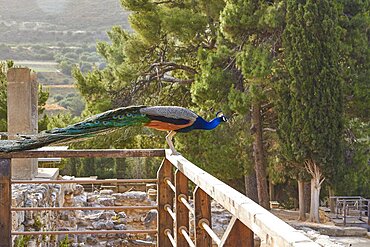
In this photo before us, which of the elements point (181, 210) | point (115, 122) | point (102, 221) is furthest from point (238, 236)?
point (102, 221)

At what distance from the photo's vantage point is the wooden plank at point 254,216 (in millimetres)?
1398

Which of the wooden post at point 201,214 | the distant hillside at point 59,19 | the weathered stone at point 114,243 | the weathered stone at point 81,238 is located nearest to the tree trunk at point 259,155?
the weathered stone at point 114,243

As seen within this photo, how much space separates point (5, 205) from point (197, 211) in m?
1.37

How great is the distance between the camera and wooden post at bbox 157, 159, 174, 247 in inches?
138

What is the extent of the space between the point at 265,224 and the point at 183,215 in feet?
4.53

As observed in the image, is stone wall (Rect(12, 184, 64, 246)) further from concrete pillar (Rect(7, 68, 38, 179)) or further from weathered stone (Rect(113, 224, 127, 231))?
weathered stone (Rect(113, 224, 127, 231))

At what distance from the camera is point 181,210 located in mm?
2896

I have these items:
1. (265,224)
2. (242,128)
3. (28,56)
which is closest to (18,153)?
(265,224)

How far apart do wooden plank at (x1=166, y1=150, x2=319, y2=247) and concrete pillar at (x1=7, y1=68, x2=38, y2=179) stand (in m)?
6.39

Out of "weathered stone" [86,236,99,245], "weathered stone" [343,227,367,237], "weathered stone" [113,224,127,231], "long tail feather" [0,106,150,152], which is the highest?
"long tail feather" [0,106,150,152]

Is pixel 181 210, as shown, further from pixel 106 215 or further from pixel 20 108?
pixel 106 215

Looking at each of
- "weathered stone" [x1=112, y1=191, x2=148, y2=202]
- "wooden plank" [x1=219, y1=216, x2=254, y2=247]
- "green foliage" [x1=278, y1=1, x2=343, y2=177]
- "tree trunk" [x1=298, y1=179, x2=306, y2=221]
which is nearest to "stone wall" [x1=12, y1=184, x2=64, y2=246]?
"wooden plank" [x1=219, y1=216, x2=254, y2=247]

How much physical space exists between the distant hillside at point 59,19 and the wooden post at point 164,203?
1846 inches

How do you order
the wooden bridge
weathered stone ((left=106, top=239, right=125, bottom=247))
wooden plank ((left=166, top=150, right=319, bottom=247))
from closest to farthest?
wooden plank ((left=166, top=150, right=319, bottom=247)) → the wooden bridge → weathered stone ((left=106, top=239, right=125, bottom=247))
